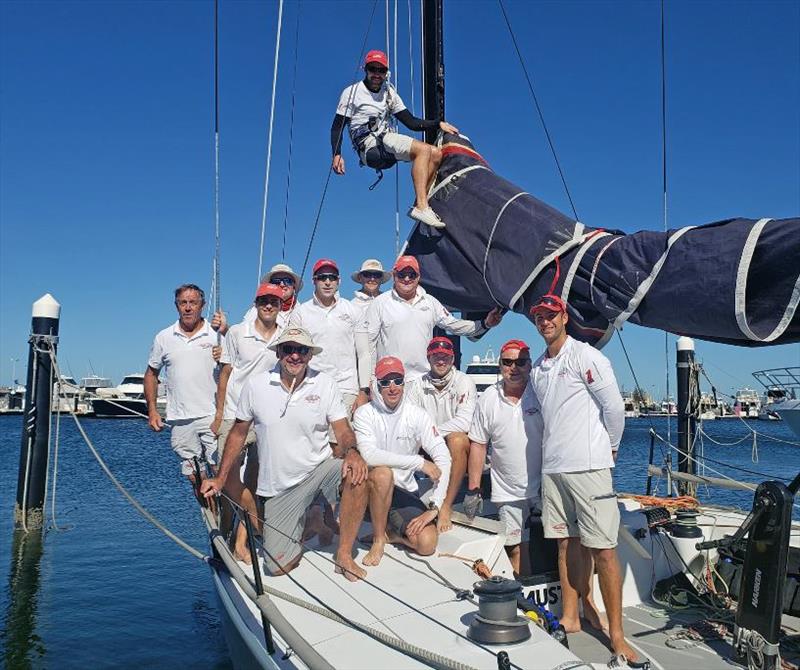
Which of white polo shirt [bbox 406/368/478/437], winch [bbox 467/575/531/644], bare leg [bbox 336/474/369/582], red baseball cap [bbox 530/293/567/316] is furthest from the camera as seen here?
white polo shirt [bbox 406/368/478/437]

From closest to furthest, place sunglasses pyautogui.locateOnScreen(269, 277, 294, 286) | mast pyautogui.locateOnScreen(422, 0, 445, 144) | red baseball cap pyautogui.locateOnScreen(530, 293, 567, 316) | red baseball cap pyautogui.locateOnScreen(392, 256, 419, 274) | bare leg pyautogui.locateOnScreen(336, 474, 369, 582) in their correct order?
red baseball cap pyautogui.locateOnScreen(530, 293, 567, 316)
bare leg pyautogui.locateOnScreen(336, 474, 369, 582)
red baseball cap pyautogui.locateOnScreen(392, 256, 419, 274)
sunglasses pyautogui.locateOnScreen(269, 277, 294, 286)
mast pyautogui.locateOnScreen(422, 0, 445, 144)

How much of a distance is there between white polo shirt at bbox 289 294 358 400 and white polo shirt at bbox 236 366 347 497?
3.36ft

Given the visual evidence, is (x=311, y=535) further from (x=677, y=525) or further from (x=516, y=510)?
(x=677, y=525)

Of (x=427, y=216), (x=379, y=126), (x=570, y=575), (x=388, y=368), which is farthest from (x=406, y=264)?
(x=570, y=575)

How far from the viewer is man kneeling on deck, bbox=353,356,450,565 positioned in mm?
4516

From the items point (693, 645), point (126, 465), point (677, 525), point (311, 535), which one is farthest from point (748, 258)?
point (126, 465)

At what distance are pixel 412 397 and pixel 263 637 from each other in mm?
2173

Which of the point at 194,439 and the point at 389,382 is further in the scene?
the point at 194,439

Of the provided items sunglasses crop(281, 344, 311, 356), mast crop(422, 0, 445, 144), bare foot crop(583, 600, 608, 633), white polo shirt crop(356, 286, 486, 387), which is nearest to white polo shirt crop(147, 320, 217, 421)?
white polo shirt crop(356, 286, 486, 387)

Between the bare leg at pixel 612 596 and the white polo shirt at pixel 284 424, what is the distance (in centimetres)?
180

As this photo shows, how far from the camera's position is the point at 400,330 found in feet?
18.3

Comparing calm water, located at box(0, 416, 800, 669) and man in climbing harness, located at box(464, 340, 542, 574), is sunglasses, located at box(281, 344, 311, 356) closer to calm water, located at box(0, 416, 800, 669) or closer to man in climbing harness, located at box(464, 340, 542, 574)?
man in climbing harness, located at box(464, 340, 542, 574)

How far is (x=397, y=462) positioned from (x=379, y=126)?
3283 millimetres

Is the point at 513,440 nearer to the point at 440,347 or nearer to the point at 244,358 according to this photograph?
the point at 440,347
